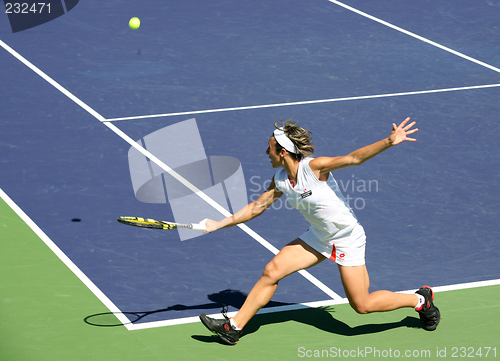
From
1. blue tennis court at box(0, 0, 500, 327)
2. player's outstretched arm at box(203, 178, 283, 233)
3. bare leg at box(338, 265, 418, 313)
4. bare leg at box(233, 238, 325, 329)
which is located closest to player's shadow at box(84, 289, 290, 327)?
blue tennis court at box(0, 0, 500, 327)

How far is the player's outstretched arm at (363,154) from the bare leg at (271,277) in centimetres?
72

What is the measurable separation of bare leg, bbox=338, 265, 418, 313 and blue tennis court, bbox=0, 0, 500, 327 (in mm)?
915

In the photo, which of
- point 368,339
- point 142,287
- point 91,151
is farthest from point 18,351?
point 91,151

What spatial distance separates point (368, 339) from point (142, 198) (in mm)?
3767

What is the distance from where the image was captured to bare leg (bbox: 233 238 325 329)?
668cm

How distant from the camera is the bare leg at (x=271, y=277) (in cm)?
668

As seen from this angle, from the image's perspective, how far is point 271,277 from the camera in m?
6.68

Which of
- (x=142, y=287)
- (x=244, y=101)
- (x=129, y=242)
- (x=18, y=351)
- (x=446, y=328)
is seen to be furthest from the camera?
(x=244, y=101)

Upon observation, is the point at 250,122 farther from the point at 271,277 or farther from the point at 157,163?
the point at 271,277

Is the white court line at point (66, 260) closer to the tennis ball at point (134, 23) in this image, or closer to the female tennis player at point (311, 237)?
the female tennis player at point (311, 237)

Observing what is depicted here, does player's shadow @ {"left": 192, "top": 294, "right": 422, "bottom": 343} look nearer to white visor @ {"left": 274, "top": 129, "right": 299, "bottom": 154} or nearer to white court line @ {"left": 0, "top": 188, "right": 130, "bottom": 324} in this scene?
white court line @ {"left": 0, "top": 188, "right": 130, "bottom": 324}

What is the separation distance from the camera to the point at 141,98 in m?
12.8

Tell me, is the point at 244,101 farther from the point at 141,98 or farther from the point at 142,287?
the point at 142,287

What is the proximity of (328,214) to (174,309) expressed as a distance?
179cm
